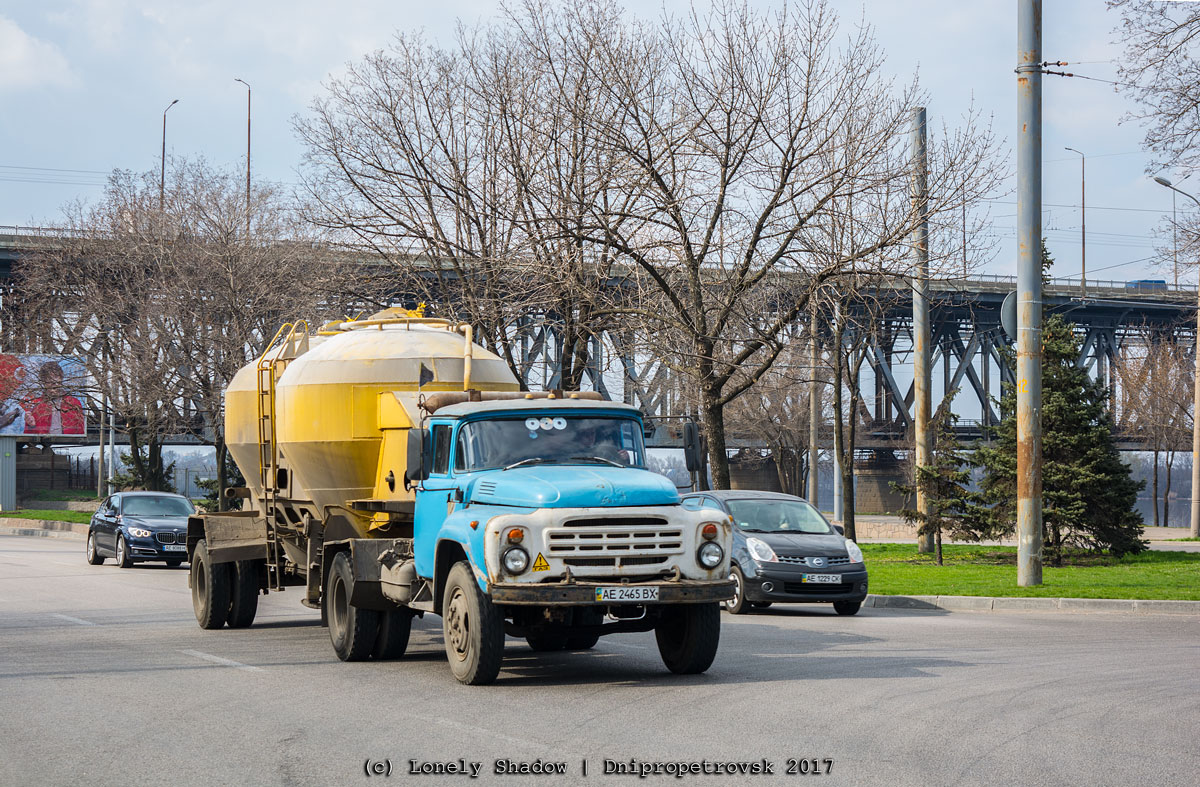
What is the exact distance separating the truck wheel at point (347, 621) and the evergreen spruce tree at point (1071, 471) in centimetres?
1888

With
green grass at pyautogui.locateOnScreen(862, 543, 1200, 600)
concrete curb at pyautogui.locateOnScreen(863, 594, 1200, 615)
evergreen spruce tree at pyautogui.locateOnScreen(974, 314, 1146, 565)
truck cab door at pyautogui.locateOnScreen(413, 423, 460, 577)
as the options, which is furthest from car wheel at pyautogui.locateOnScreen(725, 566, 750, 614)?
evergreen spruce tree at pyautogui.locateOnScreen(974, 314, 1146, 565)

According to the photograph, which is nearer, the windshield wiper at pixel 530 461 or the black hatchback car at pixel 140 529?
the windshield wiper at pixel 530 461

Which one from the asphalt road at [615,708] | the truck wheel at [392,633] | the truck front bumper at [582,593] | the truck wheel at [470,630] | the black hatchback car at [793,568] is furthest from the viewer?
the black hatchback car at [793,568]

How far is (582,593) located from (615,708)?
97 cm

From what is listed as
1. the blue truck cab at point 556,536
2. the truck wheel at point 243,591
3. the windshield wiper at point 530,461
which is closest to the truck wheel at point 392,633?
the blue truck cab at point 556,536

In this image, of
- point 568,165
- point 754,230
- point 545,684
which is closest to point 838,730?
point 545,684

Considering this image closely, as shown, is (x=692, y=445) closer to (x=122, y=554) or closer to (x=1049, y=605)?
(x=1049, y=605)

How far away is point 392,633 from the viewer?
41.0 ft

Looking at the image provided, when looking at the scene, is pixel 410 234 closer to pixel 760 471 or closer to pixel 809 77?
pixel 809 77

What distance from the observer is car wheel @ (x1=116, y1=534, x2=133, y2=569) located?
2838 cm

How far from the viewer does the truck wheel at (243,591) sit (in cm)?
1591

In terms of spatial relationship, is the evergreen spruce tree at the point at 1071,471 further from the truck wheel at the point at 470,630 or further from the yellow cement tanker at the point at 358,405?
the truck wheel at the point at 470,630

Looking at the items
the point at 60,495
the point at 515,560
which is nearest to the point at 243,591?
the point at 515,560

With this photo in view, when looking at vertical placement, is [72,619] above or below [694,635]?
below
